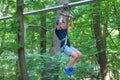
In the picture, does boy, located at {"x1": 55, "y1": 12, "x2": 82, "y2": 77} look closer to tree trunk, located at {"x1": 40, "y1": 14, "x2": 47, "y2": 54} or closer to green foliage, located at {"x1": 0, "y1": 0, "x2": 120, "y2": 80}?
green foliage, located at {"x1": 0, "y1": 0, "x2": 120, "y2": 80}

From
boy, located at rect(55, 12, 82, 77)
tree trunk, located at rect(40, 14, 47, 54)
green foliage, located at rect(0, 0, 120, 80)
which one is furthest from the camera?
tree trunk, located at rect(40, 14, 47, 54)

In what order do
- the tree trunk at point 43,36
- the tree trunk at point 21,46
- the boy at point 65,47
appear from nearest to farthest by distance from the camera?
the boy at point 65,47, the tree trunk at point 21,46, the tree trunk at point 43,36

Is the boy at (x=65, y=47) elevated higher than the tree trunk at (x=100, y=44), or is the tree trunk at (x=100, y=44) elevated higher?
the boy at (x=65, y=47)

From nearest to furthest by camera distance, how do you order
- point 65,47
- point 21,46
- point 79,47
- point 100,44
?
1. point 65,47
2. point 21,46
3. point 100,44
4. point 79,47

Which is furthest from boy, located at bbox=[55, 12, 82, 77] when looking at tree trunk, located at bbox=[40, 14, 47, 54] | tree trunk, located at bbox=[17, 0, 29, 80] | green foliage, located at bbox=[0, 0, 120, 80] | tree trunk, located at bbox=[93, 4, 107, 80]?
tree trunk, located at bbox=[40, 14, 47, 54]

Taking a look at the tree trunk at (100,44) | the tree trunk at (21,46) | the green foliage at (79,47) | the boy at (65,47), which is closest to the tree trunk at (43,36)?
the green foliage at (79,47)

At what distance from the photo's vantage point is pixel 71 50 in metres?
3.62

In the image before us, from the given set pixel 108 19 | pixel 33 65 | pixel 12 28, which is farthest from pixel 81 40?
pixel 12 28

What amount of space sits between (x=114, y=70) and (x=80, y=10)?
3.79 meters

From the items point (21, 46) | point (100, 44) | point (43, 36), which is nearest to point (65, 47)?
point (21, 46)

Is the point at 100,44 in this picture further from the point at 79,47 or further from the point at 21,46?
the point at 21,46

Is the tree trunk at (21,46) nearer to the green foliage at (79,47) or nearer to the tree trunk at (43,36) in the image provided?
the green foliage at (79,47)

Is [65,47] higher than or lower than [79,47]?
higher

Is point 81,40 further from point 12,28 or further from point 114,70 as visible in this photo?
point 12,28
